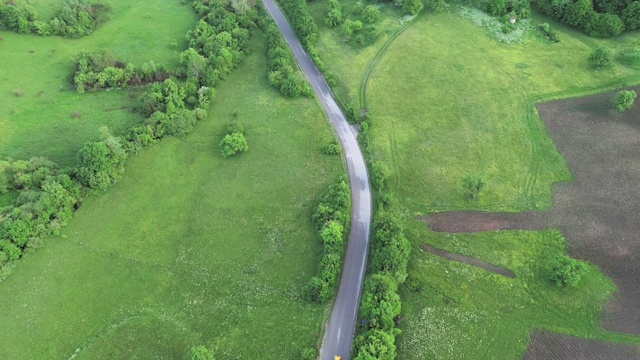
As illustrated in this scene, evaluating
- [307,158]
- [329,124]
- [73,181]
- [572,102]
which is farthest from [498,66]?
[73,181]

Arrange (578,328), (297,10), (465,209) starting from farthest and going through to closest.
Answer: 1. (297,10)
2. (465,209)
3. (578,328)

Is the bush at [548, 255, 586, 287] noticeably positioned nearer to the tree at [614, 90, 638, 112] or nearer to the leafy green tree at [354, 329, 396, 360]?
the leafy green tree at [354, 329, 396, 360]

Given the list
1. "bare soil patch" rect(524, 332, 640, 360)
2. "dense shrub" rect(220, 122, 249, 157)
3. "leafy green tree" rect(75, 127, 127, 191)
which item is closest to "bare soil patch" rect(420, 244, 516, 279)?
"bare soil patch" rect(524, 332, 640, 360)

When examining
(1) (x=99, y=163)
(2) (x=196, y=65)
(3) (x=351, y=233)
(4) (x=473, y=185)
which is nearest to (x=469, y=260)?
(4) (x=473, y=185)

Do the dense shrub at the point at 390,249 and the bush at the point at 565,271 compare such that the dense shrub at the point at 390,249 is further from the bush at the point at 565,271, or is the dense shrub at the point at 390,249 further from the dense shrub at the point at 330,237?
the bush at the point at 565,271

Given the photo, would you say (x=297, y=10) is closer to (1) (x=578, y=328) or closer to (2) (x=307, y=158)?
(2) (x=307, y=158)

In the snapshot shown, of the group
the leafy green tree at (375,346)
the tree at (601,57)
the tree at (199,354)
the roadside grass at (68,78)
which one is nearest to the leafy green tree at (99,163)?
the roadside grass at (68,78)
